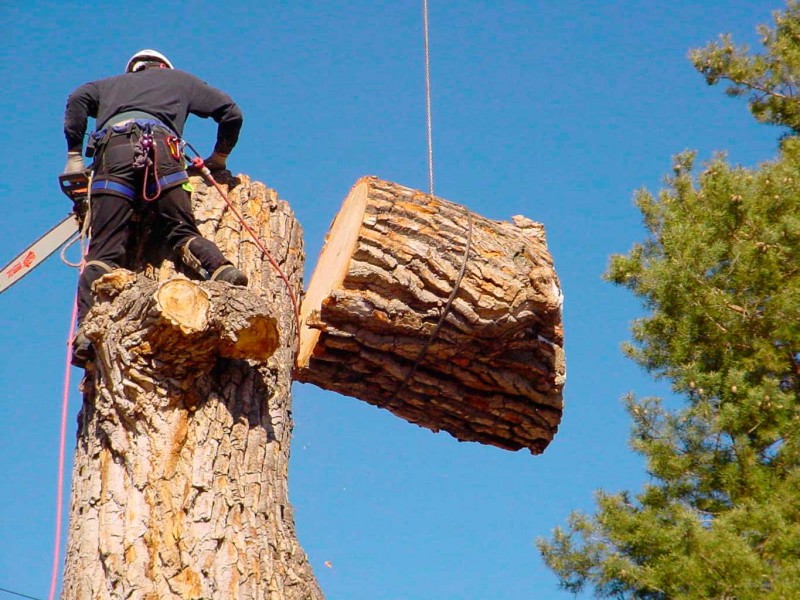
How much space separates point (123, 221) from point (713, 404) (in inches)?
125

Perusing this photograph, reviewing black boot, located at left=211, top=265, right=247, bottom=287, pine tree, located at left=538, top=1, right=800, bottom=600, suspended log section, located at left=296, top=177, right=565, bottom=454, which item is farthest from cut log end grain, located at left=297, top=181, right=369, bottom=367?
pine tree, located at left=538, top=1, right=800, bottom=600

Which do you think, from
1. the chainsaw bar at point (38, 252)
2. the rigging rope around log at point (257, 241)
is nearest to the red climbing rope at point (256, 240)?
the rigging rope around log at point (257, 241)

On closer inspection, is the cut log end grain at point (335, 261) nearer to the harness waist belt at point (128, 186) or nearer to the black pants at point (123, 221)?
the black pants at point (123, 221)

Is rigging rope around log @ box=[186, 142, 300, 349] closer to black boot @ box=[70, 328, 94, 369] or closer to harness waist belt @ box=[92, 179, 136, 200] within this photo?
harness waist belt @ box=[92, 179, 136, 200]

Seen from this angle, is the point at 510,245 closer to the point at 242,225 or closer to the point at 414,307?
the point at 414,307

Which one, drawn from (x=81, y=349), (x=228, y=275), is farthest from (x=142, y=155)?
(x=81, y=349)

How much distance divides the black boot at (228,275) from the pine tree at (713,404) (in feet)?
7.61

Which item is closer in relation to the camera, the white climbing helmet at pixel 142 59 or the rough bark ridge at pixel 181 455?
the rough bark ridge at pixel 181 455

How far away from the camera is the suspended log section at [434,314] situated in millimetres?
4637

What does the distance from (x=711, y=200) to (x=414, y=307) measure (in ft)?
8.13

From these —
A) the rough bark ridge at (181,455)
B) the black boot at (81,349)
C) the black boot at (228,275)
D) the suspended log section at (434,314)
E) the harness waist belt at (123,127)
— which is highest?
the harness waist belt at (123,127)

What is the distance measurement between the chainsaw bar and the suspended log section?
1.36 m

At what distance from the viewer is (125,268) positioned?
4.33 meters

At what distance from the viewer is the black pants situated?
4.21 meters
